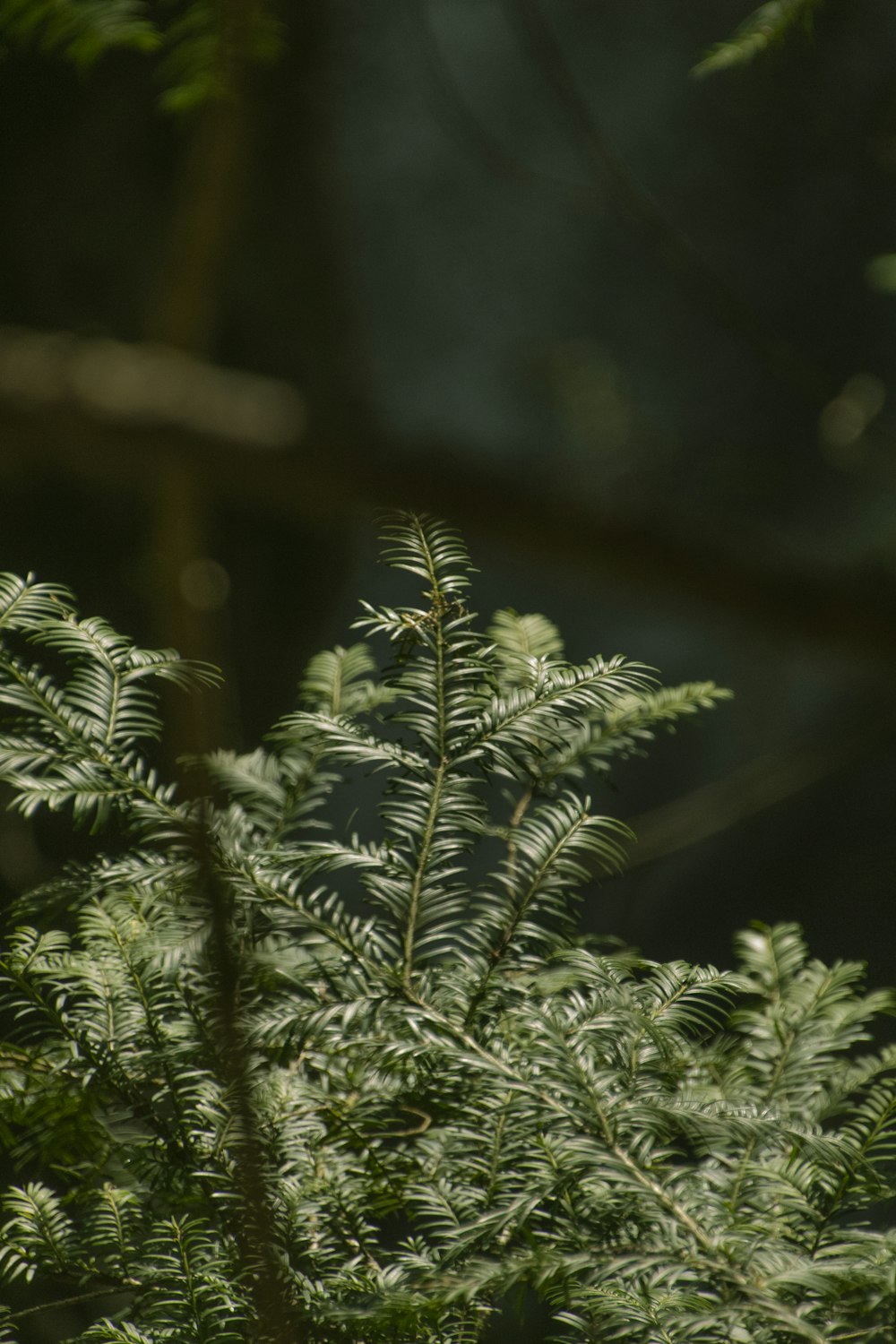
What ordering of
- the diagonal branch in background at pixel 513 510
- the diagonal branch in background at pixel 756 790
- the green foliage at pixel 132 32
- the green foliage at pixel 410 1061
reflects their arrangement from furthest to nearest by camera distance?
the diagonal branch in background at pixel 756 790, the green foliage at pixel 410 1061, the green foliage at pixel 132 32, the diagonal branch in background at pixel 513 510

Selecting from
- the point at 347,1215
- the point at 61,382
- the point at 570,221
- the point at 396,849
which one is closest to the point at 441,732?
the point at 396,849

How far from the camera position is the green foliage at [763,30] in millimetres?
602

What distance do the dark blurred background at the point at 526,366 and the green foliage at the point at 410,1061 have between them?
16 centimetres

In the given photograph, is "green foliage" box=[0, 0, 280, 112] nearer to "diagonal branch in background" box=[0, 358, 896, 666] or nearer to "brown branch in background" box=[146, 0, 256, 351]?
"brown branch in background" box=[146, 0, 256, 351]

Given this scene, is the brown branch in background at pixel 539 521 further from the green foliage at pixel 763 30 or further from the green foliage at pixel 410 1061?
the green foliage at pixel 763 30

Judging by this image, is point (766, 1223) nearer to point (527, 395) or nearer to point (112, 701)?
point (112, 701)

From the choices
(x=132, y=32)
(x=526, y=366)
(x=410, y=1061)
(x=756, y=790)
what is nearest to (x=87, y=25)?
(x=132, y=32)

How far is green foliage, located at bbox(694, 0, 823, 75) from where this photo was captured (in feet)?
1.98

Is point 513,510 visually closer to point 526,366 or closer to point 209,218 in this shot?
point 209,218

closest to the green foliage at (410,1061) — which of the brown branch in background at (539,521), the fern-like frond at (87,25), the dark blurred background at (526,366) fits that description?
the dark blurred background at (526,366)

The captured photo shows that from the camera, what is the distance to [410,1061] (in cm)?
65

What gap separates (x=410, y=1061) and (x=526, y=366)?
1466 mm

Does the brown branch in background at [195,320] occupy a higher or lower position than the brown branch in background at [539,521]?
higher

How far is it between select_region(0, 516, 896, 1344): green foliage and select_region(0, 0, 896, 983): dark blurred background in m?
0.16
